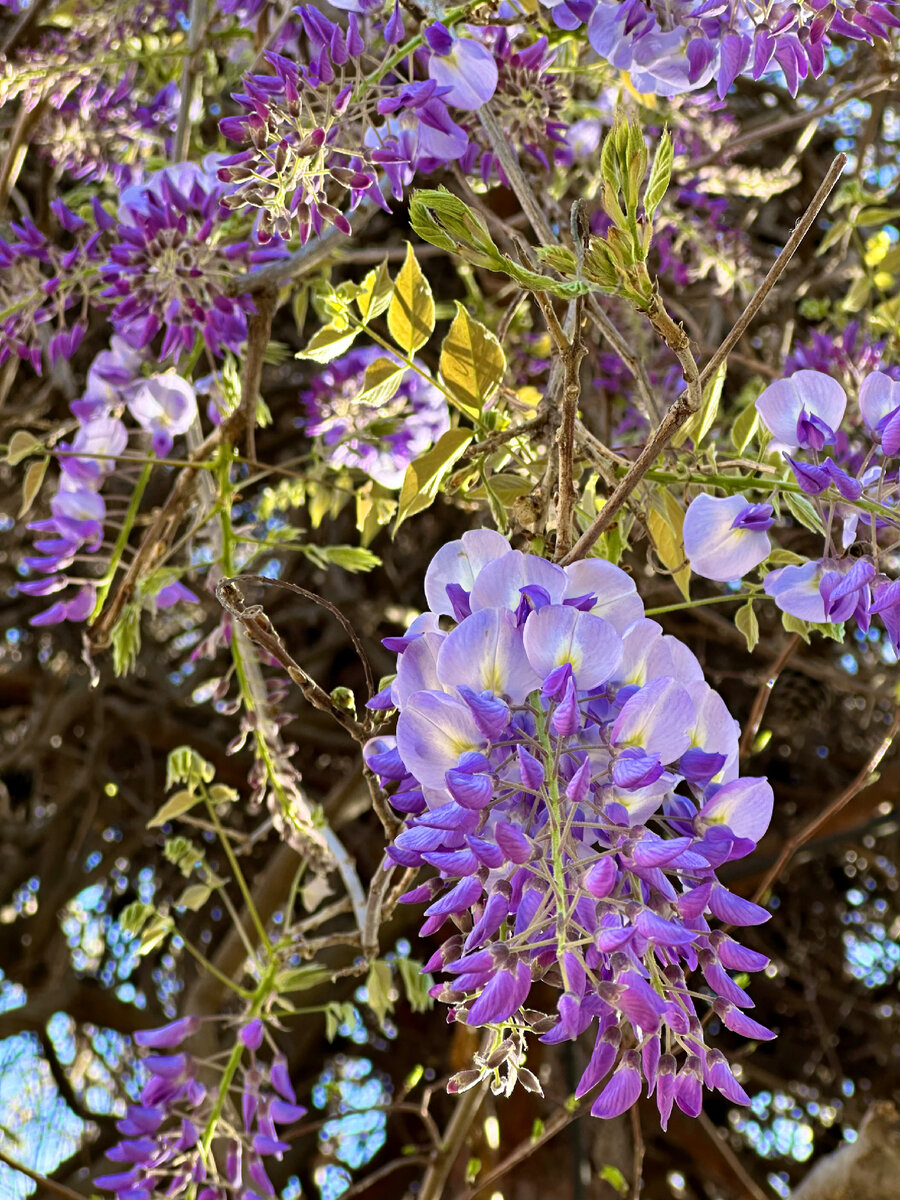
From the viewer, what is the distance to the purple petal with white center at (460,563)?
1.57 ft

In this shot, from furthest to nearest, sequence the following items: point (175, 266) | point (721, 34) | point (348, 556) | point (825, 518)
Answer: point (348, 556) → point (175, 266) → point (721, 34) → point (825, 518)

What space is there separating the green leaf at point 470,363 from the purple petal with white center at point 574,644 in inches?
7.8

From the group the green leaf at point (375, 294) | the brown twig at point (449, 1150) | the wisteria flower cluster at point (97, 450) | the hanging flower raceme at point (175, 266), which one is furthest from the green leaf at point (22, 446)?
the brown twig at point (449, 1150)

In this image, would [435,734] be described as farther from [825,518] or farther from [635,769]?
[825,518]

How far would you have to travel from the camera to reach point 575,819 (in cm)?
42

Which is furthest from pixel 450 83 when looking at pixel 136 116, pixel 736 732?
pixel 136 116

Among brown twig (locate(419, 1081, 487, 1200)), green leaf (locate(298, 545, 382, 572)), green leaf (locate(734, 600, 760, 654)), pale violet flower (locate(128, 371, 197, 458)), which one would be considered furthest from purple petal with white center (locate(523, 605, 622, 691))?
brown twig (locate(419, 1081, 487, 1200))

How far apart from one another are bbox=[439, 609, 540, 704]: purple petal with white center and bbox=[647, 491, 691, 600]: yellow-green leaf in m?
0.20

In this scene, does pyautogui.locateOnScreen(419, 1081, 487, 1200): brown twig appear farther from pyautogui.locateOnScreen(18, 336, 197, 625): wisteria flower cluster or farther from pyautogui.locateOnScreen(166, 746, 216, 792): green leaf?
pyautogui.locateOnScreen(18, 336, 197, 625): wisteria flower cluster

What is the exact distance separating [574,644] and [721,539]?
0.15 m

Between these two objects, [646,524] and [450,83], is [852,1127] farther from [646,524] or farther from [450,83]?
[450,83]

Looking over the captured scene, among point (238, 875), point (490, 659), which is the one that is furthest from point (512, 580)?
point (238, 875)

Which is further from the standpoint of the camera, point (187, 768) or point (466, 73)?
point (187, 768)

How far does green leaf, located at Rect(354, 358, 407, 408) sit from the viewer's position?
68 cm
